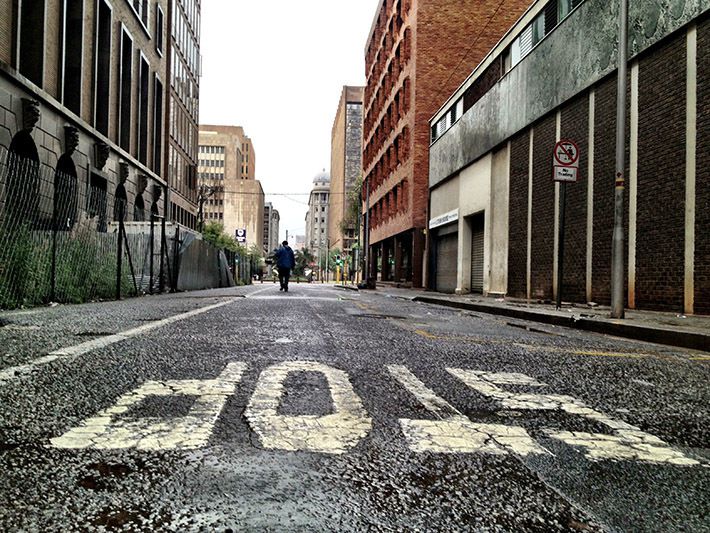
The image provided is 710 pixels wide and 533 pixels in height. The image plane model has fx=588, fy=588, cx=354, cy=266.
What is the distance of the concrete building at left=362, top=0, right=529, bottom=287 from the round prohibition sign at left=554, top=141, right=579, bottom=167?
21586 millimetres

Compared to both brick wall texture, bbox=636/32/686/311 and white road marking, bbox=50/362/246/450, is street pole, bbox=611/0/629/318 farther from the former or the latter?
white road marking, bbox=50/362/246/450

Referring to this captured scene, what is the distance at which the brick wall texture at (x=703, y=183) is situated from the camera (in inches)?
387

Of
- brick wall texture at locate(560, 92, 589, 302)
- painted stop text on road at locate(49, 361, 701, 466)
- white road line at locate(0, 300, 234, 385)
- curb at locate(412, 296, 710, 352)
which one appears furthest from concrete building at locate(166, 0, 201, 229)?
painted stop text on road at locate(49, 361, 701, 466)

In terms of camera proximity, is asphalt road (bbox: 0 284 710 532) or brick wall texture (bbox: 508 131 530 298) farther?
brick wall texture (bbox: 508 131 530 298)

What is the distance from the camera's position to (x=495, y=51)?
69.7 ft

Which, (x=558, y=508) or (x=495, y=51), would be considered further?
(x=495, y=51)

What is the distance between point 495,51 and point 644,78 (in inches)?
406

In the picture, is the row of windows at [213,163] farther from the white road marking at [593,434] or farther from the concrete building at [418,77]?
the white road marking at [593,434]

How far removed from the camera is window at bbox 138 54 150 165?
29.4 metres

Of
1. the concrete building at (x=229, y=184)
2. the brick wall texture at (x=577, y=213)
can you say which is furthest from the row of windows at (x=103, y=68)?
the concrete building at (x=229, y=184)

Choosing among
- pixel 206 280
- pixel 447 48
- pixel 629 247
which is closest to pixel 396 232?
pixel 447 48

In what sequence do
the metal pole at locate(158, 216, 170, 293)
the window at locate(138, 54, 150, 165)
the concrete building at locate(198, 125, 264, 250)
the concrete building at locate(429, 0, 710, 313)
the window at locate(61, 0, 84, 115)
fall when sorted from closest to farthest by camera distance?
the concrete building at locate(429, 0, 710, 313), the metal pole at locate(158, 216, 170, 293), the window at locate(61, 0, 84, 115), the window at locate(138, 54, 150, 165), the concrete building at locate(198, 125, 264, 250)

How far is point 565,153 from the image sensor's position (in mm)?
10906

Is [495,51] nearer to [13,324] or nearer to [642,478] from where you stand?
[13,324]
